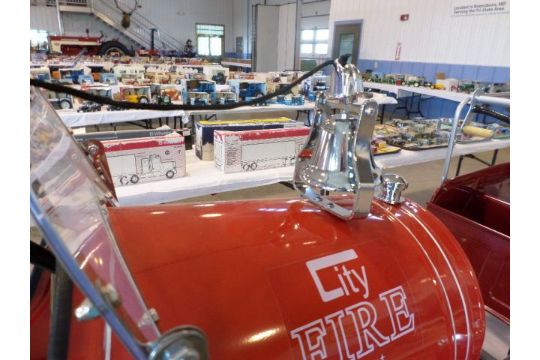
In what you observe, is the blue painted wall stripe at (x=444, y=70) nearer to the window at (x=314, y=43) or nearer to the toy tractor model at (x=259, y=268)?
the window at (x=314, y=43)

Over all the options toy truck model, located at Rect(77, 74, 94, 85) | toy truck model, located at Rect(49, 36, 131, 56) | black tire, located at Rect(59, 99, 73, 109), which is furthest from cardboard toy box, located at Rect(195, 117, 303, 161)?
toy truck model, located at Rect(49, 36, 131, 56)

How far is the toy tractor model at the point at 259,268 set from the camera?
0.36 m

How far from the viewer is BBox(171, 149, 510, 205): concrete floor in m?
3.37

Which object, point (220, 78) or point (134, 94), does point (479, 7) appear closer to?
point (220, 78)

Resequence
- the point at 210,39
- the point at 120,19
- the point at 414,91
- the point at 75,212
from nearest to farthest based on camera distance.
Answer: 1. the point at 75,212
2. the point at 414,91
3. the point at 120,19
4. the point at 210,39

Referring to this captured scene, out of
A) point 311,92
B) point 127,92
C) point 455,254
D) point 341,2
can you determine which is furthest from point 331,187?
point 341,2

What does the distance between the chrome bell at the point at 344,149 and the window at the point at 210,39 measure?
643 inches

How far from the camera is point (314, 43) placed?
11984 millimetres

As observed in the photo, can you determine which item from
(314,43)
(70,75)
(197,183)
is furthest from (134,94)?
(314,43)

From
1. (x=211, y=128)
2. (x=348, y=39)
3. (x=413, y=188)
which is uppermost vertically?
(x=348, y=39)

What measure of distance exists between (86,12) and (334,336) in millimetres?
15595

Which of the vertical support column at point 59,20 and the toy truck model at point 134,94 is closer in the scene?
the toy truck model at point 134,94

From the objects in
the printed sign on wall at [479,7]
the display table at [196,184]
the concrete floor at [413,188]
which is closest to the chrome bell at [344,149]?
the display table at [196,184]

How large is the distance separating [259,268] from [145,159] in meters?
1.28
